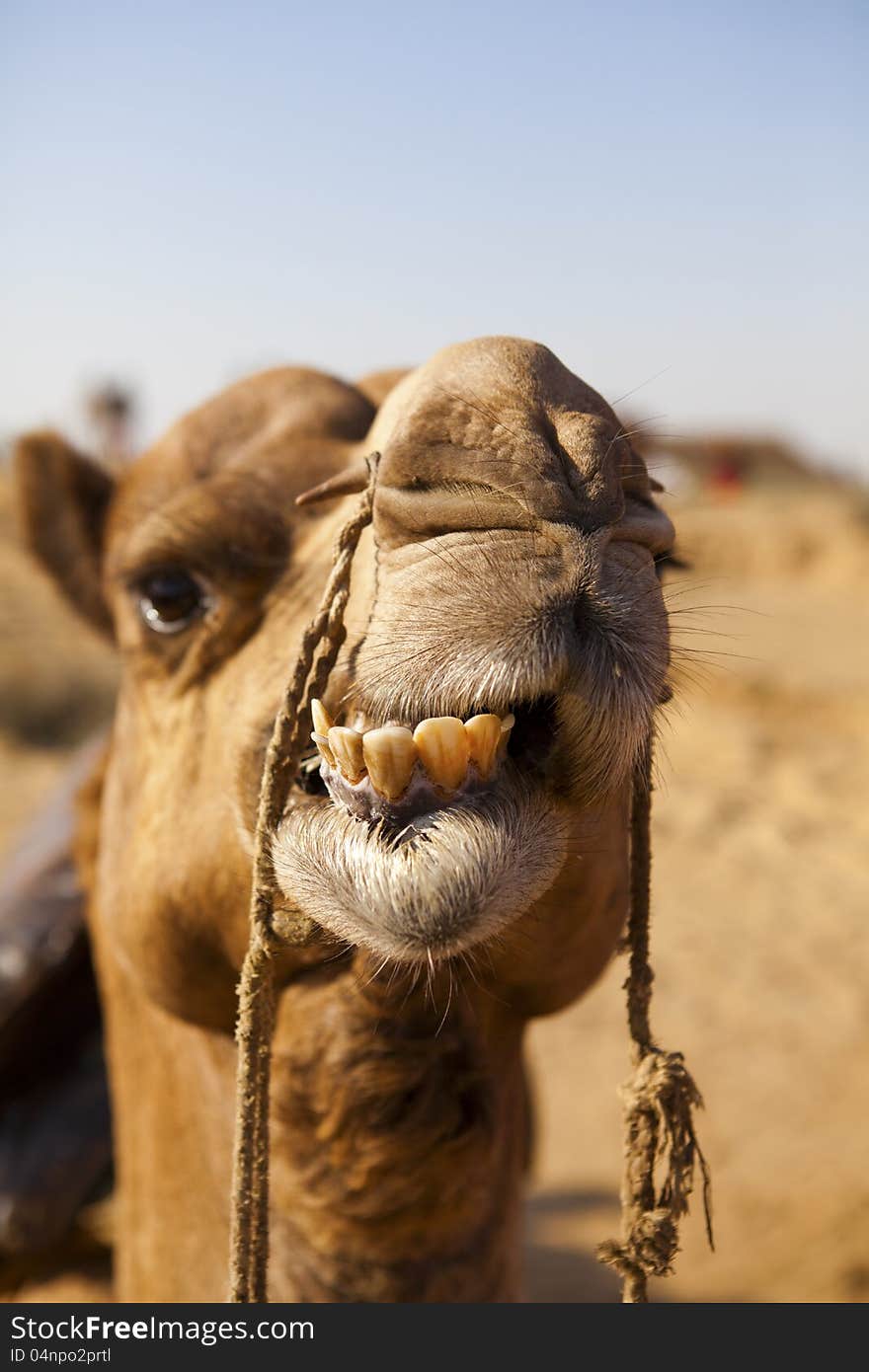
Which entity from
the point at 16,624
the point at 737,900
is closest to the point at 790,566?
the point at 16,624

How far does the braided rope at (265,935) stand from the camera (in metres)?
1.56

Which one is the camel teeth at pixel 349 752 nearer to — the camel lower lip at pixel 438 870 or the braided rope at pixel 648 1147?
the camel lower lip at pixel 438 870

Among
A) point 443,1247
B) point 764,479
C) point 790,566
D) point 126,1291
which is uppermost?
point 764,479

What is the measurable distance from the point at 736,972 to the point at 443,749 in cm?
702

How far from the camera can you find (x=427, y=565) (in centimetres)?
147

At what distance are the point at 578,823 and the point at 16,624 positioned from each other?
16.7 m

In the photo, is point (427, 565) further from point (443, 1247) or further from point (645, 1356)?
point (645, 1356)

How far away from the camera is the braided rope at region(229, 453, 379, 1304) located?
156 cm

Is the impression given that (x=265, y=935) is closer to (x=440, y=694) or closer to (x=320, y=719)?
(x=320, y=719)

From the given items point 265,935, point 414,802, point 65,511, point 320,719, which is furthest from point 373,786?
point 65,511

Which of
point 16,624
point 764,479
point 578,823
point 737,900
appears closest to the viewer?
point 578,823

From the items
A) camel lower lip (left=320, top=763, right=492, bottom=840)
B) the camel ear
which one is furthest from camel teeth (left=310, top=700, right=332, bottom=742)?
the camel ear

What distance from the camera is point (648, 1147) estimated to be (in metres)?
1.77

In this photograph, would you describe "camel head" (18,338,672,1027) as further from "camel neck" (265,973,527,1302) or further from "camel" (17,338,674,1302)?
"camel neck" (265,973,527,1302)
